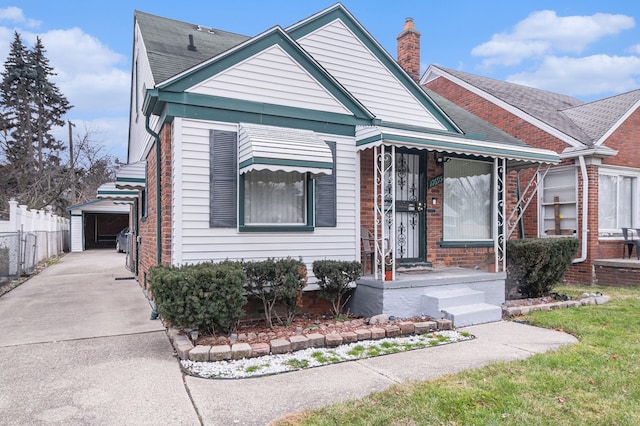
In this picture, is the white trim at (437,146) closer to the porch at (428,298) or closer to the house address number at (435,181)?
the house address number at (435,181)

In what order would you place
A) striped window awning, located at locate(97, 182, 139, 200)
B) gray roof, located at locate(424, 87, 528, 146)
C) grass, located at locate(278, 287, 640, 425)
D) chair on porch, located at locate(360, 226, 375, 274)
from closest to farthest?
grass, located at locate(278, 287, 640, 425), chair on porch, located at locate(360, 226, 375, 274), gray roof, located at locate(424, 87, 528, 146), striped window awning, located at locate(97, 182, 139, 200)

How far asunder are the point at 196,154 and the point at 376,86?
4.03 metres

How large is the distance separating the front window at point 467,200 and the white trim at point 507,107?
11.8 ft

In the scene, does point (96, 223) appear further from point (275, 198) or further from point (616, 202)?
point (616, 202)

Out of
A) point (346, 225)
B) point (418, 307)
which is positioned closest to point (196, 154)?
point (346, 225)

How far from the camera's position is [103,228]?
97.0 feet

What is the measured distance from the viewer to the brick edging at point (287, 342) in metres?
4.66

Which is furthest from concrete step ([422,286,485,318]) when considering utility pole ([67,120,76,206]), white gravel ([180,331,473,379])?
utility pole ([67,120,76,206])

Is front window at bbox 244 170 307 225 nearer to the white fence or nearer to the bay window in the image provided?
the white fence

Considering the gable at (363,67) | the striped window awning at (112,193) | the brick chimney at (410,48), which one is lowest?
the striped window awning at (112,193)

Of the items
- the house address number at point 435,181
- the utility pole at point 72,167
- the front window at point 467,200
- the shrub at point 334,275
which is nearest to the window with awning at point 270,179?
the shrub at point 334,275

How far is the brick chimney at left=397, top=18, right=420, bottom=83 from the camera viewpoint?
1275 centimetres

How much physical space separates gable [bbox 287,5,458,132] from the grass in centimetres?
524

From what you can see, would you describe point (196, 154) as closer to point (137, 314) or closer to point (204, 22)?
point (137, 314)
